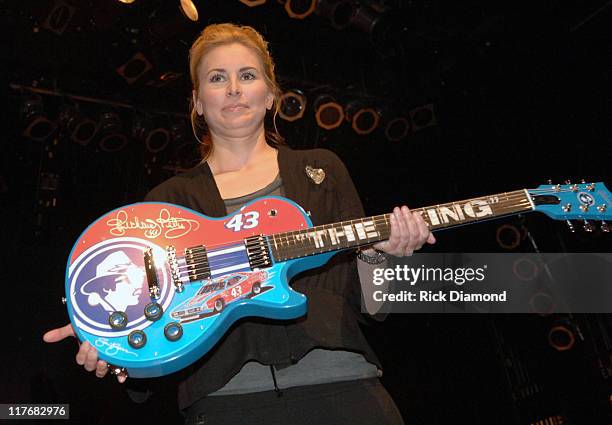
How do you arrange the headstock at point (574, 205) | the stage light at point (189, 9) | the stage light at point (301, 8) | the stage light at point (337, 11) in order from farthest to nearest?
1. the stage light at point (337, 11)
2. the stage light at point (301, 8)
3. the stage light at point (189, 9)
4. the headstock at point (574, 205)

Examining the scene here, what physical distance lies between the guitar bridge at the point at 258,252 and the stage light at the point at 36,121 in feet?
15.4

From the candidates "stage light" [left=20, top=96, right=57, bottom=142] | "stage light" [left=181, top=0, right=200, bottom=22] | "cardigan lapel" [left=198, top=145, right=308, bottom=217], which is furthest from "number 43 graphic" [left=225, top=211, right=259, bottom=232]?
"stage light" [left=20, top=96, right=57, bottom=142]

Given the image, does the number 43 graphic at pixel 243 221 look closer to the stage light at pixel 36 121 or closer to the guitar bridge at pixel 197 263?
the guitar bridge at pixel 197 263

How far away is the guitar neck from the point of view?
83.0 inches

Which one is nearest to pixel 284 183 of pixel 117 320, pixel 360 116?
pixel 117 320

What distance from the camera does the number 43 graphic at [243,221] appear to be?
2.13 meters

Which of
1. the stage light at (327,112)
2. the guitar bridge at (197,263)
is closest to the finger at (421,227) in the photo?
the guitar bridge at (197,263)

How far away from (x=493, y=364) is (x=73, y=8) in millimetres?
6391

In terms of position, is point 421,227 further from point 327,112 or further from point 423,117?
point 423,117

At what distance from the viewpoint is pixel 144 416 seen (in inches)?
239

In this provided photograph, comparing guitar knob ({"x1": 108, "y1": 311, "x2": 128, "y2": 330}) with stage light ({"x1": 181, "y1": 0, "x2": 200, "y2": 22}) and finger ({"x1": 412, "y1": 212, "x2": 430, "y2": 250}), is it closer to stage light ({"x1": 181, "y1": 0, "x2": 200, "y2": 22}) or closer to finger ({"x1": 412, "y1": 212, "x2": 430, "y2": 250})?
finger ({"x1": 412, "y1": 212, "x2": 430, "y2": 250})

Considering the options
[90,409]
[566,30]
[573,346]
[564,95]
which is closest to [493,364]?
[573,346]

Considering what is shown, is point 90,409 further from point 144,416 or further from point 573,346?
point 573,346
